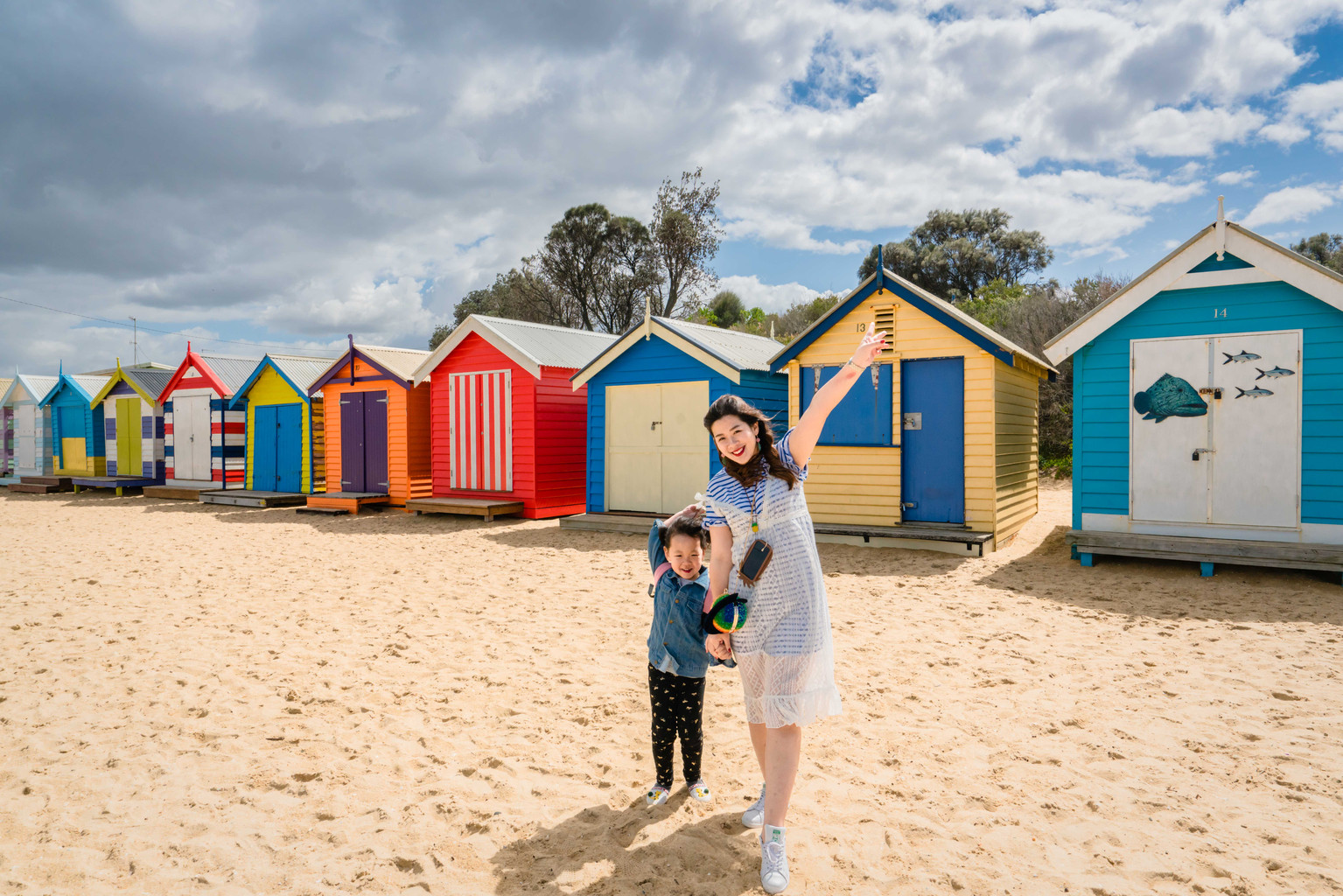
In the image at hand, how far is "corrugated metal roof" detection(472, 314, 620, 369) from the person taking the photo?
14031mm

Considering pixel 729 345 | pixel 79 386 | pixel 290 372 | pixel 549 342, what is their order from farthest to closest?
1. pixel 79 386
2. pixel 290 372
3. pixel 549 342
4. pixel 729 345

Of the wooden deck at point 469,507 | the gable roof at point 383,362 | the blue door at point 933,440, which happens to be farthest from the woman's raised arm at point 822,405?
the gable roof at point 383,362

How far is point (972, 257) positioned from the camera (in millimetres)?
38969

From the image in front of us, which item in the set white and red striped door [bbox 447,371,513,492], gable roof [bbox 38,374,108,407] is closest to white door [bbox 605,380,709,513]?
white and red striped door [bbox 447,371,513,492]

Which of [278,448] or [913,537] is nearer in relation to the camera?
[913,537]

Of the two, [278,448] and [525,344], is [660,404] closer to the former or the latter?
[525,344]

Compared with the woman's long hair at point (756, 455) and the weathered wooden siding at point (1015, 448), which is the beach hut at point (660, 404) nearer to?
the weathered wooden siding at point (1015, 448)

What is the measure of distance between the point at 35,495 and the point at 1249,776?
2705 cm

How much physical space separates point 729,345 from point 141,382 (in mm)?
17325

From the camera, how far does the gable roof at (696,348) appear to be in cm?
1158

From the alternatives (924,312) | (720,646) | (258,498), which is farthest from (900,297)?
(258,498)

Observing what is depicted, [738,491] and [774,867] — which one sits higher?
[738,491]

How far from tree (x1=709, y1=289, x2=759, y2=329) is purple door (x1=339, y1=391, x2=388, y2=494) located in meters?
23.1

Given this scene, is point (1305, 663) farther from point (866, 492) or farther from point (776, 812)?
point (866, 492)
